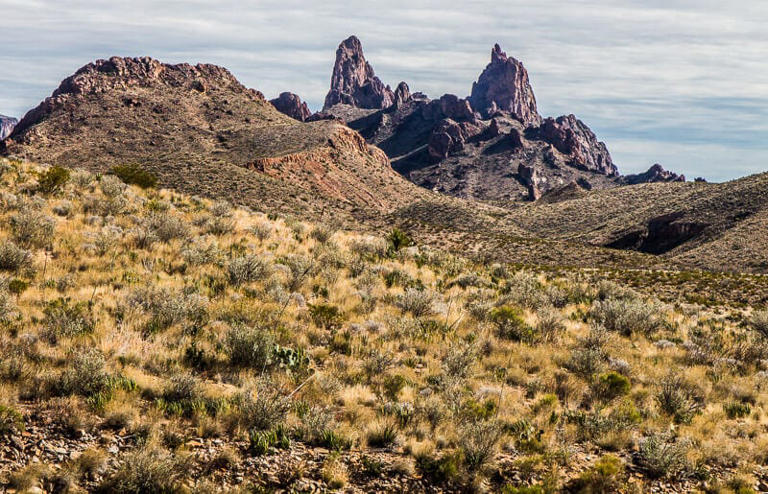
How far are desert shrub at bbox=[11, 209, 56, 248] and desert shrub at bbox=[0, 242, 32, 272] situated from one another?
1.43 metres

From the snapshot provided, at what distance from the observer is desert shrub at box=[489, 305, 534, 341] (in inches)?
437

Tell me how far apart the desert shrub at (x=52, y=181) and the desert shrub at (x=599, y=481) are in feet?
65.1

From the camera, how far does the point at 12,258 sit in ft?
32.8

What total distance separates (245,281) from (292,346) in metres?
3.70

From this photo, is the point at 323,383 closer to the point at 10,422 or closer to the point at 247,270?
the point at 10,422

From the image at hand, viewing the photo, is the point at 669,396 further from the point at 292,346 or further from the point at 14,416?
the point at 14,416

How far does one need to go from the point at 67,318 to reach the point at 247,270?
476 cm

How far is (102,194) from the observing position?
1814 cm

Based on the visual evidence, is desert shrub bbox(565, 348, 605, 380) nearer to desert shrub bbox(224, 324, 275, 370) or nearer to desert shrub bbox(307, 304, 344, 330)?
desert shrub bbox(307, 304, 344, 330)

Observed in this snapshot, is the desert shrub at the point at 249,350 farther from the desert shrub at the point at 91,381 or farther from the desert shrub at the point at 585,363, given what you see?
the desert shrub at the point at 585,363

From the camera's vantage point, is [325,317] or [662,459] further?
[325,317]

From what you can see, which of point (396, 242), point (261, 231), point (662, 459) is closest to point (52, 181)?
point (261, 231)

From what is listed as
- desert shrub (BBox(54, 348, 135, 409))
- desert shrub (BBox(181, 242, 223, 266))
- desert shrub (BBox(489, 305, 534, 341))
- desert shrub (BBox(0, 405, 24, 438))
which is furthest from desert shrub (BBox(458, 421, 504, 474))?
desert shrub (BBox(181, 242, 223, 266))

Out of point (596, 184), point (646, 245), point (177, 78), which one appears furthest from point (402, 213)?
point (596, 184)
